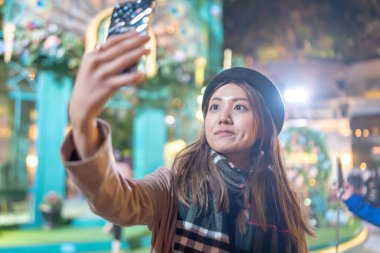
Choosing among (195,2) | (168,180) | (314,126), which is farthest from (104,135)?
(195,2)

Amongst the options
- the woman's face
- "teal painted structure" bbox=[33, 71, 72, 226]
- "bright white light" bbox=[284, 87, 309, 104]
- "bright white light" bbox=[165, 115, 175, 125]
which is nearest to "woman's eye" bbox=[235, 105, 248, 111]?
the woman's face

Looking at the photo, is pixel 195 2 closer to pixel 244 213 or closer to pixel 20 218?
pixel 20 218

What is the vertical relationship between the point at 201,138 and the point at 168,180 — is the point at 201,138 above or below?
above

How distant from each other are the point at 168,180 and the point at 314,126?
3801mm

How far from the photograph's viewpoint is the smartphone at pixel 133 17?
684 millimetres

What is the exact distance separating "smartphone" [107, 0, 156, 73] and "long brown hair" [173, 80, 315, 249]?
387 millimetres

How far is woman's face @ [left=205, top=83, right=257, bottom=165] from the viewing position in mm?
996

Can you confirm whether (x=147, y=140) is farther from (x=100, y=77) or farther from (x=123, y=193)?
(x=100, y=77)

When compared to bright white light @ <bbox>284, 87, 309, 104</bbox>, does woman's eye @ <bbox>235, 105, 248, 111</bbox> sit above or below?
below

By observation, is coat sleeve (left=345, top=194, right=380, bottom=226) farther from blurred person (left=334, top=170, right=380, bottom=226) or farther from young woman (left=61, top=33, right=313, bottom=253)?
young woman (left=61, top=33, right=313, bottom=253)

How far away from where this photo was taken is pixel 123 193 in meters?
0.78

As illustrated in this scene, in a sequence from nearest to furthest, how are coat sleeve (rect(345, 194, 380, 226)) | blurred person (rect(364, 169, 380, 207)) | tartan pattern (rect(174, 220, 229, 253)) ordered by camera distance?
tartan pattern (rect(174, 220, 229, 253)), coat sleeve (rect(345, 194, 380, 226)), blurred person (rect(364, 169, 380, 207))

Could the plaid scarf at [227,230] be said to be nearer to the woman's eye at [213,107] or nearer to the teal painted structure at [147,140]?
the woman's eye at [213,107]

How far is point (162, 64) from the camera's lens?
475 centimetres
